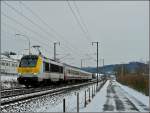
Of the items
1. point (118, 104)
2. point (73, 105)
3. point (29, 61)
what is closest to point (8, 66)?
point (29, 61)

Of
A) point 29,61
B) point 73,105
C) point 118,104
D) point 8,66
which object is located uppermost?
point 8,66

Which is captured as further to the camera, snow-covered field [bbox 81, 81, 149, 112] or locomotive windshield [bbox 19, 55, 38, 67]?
locomotive windshield [bbox 19, 55, 38, 67]

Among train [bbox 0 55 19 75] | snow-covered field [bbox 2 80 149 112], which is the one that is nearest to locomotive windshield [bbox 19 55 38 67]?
snow-covered field [bbox 2 80 149 112]

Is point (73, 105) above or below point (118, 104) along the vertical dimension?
above

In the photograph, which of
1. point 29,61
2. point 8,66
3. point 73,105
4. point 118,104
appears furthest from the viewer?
point 8,66

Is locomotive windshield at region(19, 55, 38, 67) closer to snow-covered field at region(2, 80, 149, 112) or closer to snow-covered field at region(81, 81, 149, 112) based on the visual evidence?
snow-covered field at region(81, 81, 149, 112)

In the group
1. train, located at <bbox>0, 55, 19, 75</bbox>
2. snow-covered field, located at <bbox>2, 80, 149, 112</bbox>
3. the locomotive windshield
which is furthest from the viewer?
train, located at <bbox>0, 55, 19, 75</bbox>

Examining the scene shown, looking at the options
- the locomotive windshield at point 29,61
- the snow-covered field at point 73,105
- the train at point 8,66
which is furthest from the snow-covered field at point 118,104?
the train at point 8,66

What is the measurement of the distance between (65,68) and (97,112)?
122ft

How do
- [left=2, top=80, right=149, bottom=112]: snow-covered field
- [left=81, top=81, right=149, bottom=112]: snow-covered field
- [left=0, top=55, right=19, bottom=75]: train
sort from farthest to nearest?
1. [left=0, top=55, right=19, bottom=75]: train
2. [left=81, top=81, right=149, bottom=112]: snow-covered field
3. [left=2, top=80, right=149, bottom=112]: snow-covered field

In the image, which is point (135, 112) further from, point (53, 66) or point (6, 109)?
point (53, 66)

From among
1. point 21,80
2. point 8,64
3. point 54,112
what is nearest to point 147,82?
point 21,80

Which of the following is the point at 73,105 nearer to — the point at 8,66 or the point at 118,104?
the point at 118,104

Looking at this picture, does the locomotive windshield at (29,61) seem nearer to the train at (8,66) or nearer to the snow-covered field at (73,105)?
the snow-covered field at (73,105)
